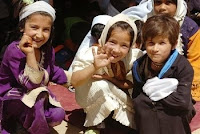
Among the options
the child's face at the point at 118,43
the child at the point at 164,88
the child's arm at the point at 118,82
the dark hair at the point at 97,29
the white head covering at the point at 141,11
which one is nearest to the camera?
the child at the point at 164,88

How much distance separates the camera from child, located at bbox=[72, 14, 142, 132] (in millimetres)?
2744

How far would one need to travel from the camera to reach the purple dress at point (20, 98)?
8.66 feet

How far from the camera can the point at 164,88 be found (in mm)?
2621

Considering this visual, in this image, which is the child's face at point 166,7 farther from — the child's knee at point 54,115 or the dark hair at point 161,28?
the child's knee at point 54,115

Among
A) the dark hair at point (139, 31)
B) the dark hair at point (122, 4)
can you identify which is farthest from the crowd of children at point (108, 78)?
the dark hair at point (122, 4)

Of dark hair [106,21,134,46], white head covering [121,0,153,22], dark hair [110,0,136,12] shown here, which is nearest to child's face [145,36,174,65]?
dark hair [106,21,134,46]

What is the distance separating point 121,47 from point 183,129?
2.14ft

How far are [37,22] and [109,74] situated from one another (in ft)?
2.00

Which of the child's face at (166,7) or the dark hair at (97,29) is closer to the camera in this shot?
the child's face at (166,7)

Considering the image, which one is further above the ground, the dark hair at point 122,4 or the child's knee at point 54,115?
the dark hair at point 122,4

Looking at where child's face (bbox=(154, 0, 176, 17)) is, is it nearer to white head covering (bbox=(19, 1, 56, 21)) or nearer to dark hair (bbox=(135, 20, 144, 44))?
dark hair (bbox=(135, 20, 144, 44))

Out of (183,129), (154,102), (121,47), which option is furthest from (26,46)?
(183,129)

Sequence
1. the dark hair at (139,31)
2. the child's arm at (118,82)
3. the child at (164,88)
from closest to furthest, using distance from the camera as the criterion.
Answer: the child at (164,88), the child's arm at (118,82), the dark hair at (139,31)

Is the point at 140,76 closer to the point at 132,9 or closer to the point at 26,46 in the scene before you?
the point at 26,46
